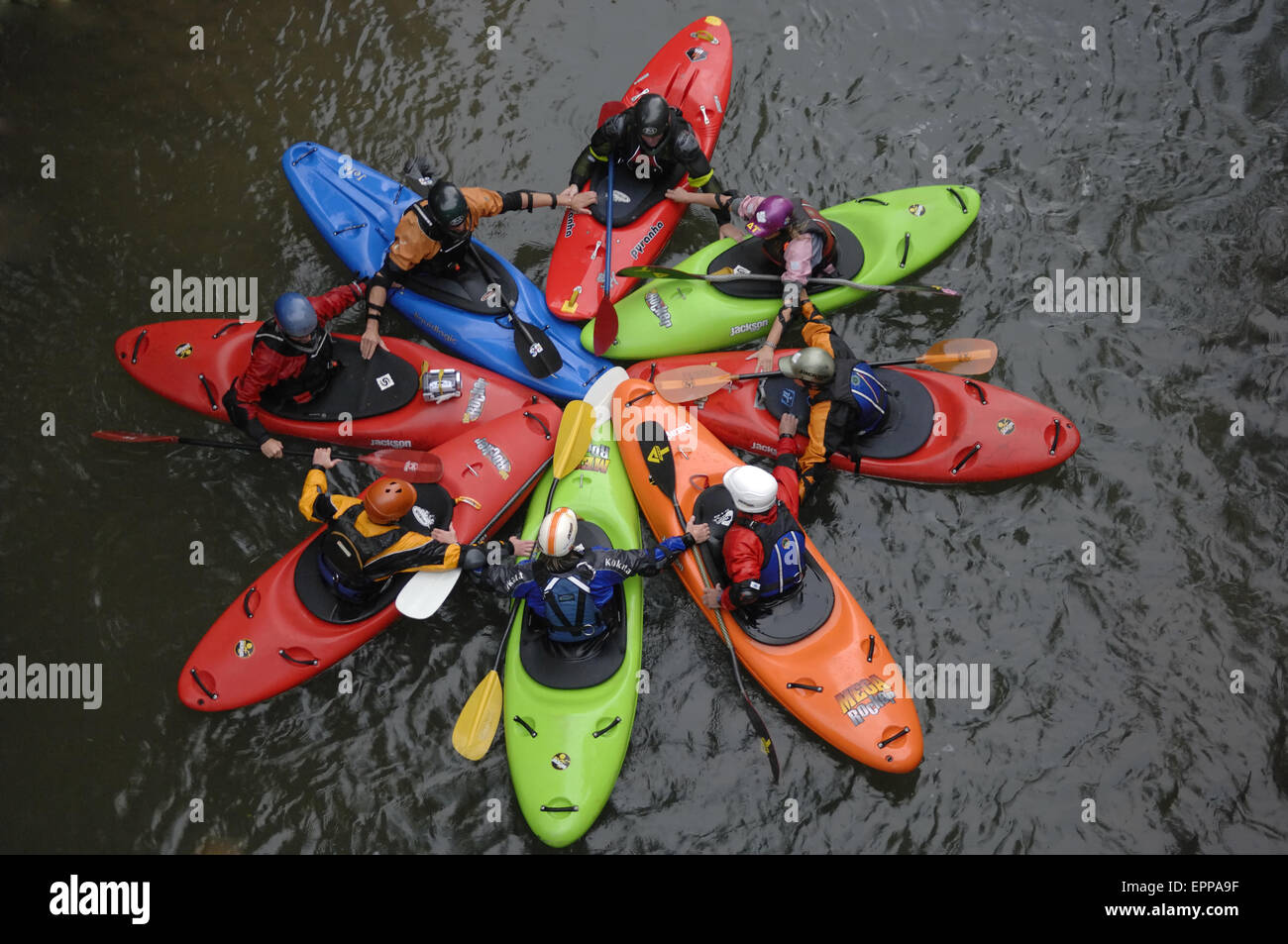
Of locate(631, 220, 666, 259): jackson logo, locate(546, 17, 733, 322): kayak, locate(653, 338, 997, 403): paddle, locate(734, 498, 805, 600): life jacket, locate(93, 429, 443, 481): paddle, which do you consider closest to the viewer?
A: locate(734, 498, 805, 600): life jacket

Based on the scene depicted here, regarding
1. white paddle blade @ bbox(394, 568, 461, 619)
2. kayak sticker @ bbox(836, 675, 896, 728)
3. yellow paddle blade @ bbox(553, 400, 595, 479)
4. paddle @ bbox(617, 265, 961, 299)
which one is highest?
paddle @ bbox(617, 265, 961, 299)

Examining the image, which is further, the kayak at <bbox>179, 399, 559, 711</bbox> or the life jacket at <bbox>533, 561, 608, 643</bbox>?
the kayak at <bbox>179, 399, 559, 711</bbox>

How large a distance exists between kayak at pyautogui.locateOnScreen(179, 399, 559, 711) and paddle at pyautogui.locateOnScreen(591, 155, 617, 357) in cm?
115

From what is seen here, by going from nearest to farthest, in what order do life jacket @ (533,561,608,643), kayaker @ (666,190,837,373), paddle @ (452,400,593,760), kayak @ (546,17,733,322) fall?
life jacket @ (533,561,608,643), paddle @ (452,400,593,760), kayaker @ (666,190,837,373), kayak @ (546,17,733,322)

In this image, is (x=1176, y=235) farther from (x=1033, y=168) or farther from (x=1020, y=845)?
(x=1020, y=845)

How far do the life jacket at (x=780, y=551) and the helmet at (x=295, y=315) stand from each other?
293 centimetres

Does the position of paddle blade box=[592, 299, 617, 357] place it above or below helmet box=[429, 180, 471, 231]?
below

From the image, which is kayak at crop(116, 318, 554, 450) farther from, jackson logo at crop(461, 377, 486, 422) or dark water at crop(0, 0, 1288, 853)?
dark water at crop(0, 0, 1288, 853)

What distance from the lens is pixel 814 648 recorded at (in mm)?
5918

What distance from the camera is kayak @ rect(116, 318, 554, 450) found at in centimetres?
658

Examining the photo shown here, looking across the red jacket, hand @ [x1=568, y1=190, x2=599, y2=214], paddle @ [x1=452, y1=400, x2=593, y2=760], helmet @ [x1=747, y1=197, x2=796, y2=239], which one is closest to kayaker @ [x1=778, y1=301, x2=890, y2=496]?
helmet @ [x1=747, y1=197, x2=796, y2=239]

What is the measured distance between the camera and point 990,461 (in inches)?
256

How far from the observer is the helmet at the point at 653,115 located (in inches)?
260
